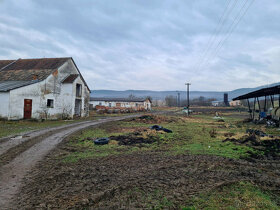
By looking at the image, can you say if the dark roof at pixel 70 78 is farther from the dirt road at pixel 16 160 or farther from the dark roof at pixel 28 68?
the dirt road at pixel 16 160

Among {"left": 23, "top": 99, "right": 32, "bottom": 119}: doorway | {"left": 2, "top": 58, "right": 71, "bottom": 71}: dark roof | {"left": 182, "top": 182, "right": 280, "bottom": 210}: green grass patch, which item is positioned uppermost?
{"left": 2, "top": 58, "right": 71, "bottom": 71}: dark roof

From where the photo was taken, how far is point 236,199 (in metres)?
3.84

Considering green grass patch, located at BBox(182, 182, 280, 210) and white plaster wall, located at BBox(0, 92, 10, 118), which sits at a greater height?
white plaster wall, located at BBox(0, 92, 10, 118)

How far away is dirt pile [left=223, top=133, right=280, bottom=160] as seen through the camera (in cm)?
765

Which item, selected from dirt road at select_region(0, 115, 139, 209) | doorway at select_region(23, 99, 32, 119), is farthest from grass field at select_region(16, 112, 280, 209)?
doorway at select_region(23, 99, 32, 119)

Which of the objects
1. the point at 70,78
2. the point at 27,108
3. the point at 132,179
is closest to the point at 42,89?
the point at 27,108

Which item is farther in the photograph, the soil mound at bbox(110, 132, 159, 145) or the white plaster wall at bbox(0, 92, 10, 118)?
the white plaster wall at bbox(0, 92, 10, 118)

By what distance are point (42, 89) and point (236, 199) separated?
73.4ft

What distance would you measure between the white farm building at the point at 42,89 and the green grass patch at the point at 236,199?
65.7ft

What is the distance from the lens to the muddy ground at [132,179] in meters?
3.82

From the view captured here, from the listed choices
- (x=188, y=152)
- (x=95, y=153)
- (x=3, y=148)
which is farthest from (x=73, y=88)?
(x=188, y=152)

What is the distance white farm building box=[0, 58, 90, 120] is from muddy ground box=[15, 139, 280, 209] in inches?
587

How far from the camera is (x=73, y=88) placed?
2481 centimetres

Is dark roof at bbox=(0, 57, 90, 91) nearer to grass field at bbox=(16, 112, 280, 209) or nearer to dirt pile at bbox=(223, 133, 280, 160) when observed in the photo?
grass field at bbox=(16, 112, 280, 209)
